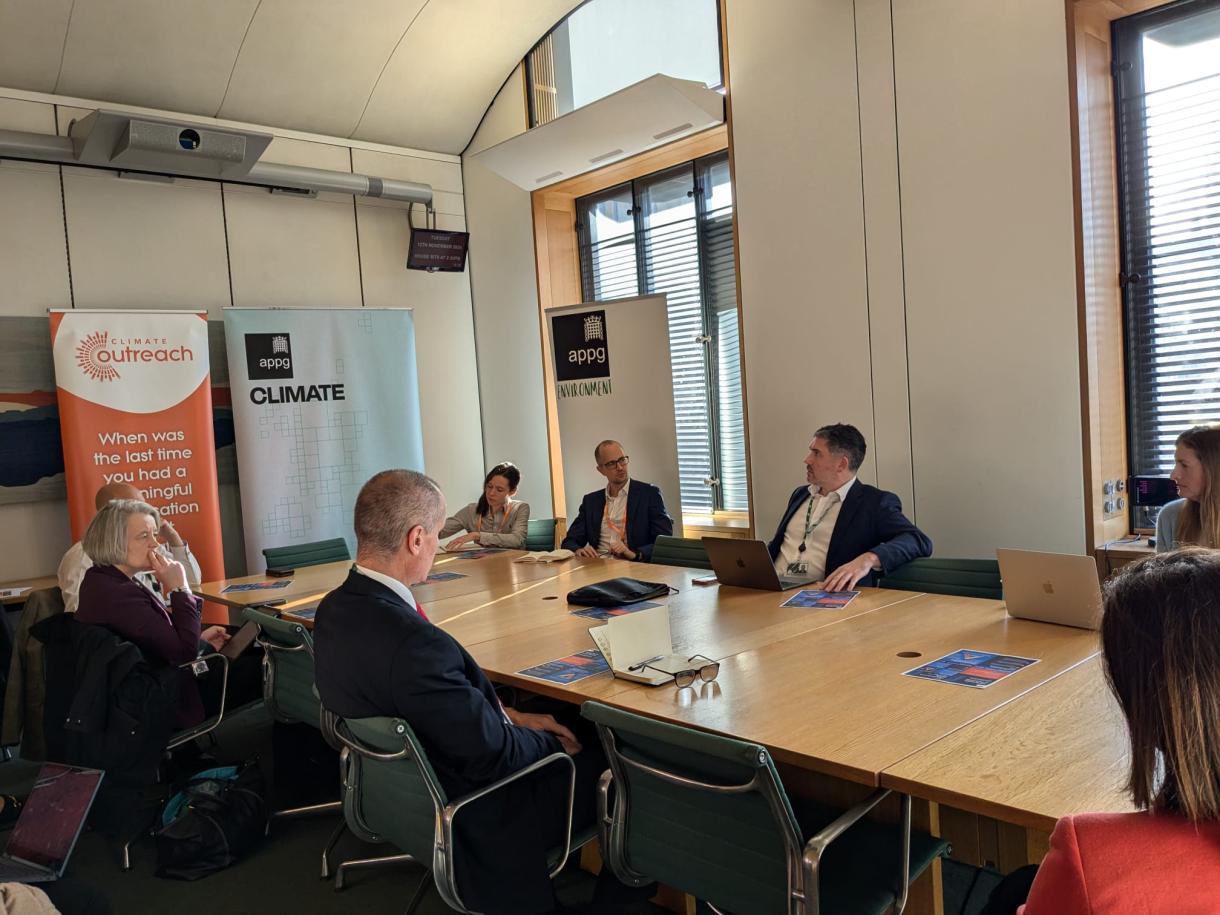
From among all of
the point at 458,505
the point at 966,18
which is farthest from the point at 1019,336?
the point at 458,505

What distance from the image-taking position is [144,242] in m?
6.69

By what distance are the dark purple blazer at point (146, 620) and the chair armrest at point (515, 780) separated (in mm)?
1985

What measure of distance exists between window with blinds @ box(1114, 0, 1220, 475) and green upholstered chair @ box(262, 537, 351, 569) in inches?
192

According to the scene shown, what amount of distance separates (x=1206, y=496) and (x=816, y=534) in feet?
5.63

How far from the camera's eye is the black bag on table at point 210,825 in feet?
11.7

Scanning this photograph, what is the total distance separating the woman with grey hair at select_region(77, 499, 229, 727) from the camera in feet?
12.1

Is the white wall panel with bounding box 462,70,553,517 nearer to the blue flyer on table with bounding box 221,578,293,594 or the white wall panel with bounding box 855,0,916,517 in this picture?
the blue flyer on table with bounding box 221,578,293,594

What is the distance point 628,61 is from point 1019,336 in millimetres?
3754

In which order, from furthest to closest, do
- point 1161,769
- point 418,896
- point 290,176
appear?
point 290,176
point 418,896
point 1161,769

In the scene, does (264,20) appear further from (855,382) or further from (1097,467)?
(1097,467)

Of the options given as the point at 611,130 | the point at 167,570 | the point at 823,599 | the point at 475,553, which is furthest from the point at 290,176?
the point at 823,599

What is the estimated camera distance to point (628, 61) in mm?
6922

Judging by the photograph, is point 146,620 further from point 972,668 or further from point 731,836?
point 972,668

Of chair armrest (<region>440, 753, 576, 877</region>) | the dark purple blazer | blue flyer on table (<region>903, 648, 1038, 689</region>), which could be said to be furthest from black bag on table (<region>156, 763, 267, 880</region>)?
blue flyer on table (<region>903, 648, 1038, 689</region>)
